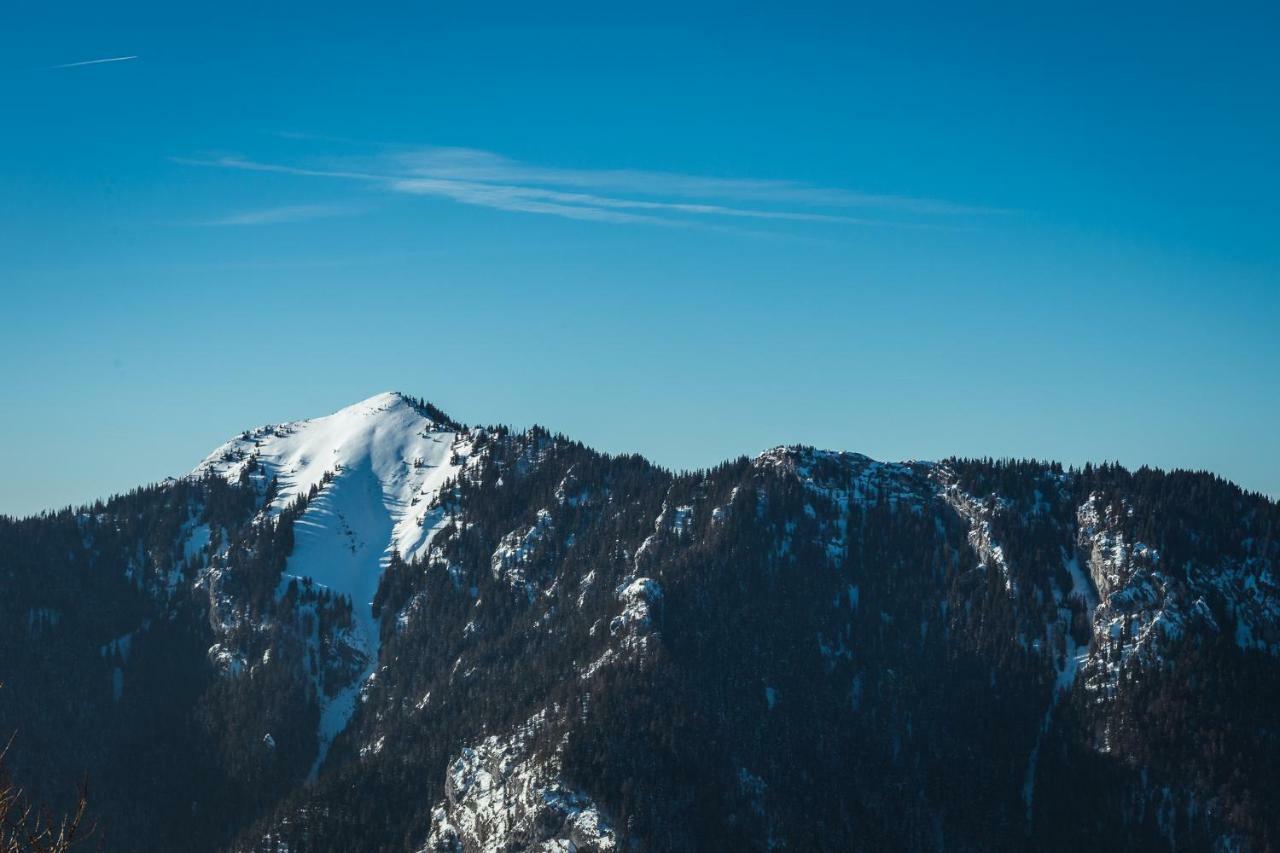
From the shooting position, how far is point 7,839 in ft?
164

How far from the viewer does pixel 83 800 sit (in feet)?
140

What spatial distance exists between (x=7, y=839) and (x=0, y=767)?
8916mm

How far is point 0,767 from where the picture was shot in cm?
4309

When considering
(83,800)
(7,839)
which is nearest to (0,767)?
(83,800)

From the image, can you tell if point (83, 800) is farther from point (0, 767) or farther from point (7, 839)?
point (7, 839)

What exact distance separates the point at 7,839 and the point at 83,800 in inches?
411

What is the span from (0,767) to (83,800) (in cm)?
330

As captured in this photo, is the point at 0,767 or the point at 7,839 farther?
the point at 7,839

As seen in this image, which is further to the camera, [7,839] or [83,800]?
[7,839]
